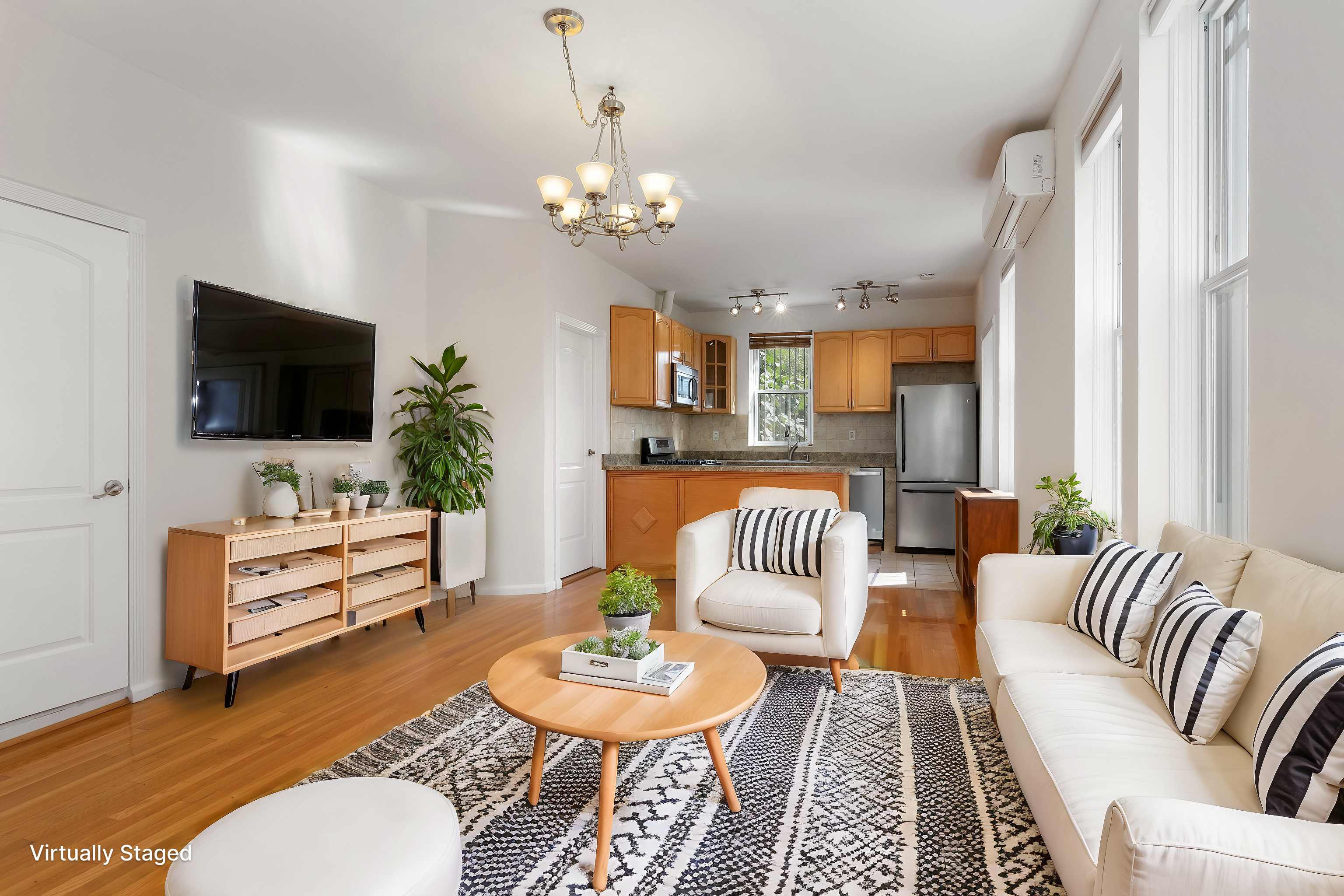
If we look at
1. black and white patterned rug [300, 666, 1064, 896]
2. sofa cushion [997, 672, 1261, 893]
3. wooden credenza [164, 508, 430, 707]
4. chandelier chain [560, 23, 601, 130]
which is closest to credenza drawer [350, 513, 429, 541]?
wooden credenza [164, 508, 430, 707]

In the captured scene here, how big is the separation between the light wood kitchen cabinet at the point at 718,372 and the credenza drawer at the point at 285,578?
489cm

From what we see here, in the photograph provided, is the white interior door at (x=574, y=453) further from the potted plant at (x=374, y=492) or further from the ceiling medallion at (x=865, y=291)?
the ceiling medallion at (x=865, y=291)

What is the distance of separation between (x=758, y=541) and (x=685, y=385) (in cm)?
361

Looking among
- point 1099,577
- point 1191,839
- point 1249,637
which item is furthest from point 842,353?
point 1191,839

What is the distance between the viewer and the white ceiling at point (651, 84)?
255 cm

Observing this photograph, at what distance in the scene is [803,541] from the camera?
3301mm

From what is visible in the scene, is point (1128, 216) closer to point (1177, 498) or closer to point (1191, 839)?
point (1177, 498)

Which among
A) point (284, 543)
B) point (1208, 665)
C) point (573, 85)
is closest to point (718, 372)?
point (573, 85)

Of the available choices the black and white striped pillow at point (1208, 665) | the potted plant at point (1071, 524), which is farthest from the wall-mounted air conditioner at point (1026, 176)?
the black and white striped pillow at point (1208, 665)

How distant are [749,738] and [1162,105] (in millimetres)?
2506

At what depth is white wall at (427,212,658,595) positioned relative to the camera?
15.6ft

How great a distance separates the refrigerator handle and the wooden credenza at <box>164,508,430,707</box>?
470 centimetres

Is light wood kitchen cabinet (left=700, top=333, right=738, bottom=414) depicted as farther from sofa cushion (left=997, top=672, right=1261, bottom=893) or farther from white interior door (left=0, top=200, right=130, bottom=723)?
sofa cushion (left=997, top=672, right=1261, bottom=893)

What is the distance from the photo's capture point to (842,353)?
7332mm
